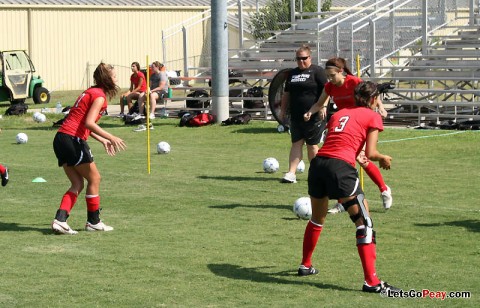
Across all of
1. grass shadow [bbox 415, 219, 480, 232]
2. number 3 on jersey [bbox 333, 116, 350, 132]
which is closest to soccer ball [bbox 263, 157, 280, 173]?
grass shadow [bbox 415, 219, 480, 232]

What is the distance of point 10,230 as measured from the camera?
460 inches

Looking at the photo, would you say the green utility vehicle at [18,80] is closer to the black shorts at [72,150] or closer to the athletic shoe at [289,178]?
the athletic shoe at [289,178]

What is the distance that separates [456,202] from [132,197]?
170 inches

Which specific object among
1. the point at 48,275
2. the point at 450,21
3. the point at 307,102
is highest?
the point at 450,21

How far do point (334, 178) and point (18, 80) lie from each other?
28.0 meters

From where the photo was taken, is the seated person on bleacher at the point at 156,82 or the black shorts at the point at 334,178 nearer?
the black shorts at the point at 334,178

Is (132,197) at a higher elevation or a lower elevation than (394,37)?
lower

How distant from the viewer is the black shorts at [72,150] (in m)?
11.3

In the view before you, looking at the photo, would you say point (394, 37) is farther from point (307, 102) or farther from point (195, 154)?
point (307, 102)

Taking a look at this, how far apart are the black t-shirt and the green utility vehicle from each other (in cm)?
2134

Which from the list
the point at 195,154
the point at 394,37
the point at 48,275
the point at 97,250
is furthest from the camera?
the point at 394,37

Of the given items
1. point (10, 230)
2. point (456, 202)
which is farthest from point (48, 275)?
point (456, 202)

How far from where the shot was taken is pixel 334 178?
28.1 ft

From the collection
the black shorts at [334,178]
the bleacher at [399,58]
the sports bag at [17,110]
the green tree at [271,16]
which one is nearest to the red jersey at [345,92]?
the black shorts at [334,178]
